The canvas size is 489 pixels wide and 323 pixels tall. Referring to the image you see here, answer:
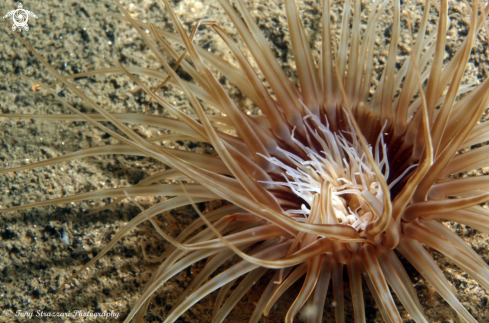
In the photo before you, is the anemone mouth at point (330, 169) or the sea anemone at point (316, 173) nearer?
the sea anemone at point (316, 173)

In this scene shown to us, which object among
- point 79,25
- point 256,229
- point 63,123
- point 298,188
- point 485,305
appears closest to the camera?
point 256,229

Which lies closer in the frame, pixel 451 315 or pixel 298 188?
pixel 451 315

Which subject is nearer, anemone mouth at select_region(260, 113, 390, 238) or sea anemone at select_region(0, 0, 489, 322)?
sea anemone at select_region(0, 0, 489, 322)

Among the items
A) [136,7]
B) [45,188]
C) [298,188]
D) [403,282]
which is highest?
[136,7]

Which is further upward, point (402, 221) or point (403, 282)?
point (402, 221)

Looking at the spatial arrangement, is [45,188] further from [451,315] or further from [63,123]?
[451,315]

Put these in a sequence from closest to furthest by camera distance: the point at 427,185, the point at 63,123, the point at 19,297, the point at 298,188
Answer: the point at 427,185 → the point at 298,188 → the point at 19,297 → the point at 63,123

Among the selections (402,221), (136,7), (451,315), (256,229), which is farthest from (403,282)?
(136,7)
